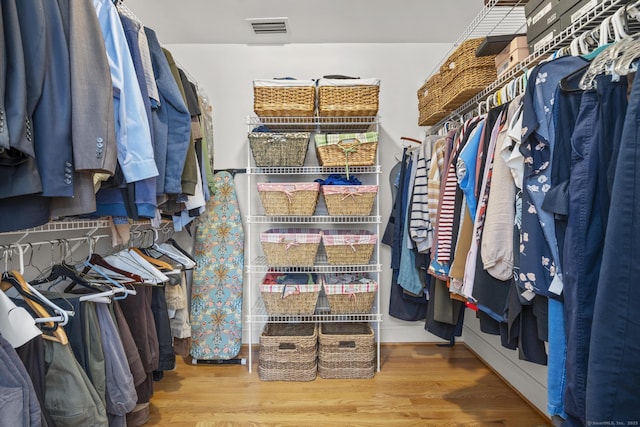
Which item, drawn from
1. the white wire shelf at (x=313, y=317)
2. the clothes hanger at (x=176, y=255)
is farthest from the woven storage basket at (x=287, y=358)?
the clothes hanger at (x=176, y=255)

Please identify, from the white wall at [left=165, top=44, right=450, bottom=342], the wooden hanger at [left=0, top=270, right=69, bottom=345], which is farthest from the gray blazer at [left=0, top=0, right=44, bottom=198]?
the white wall at [left=165, top=44, right=450, bottom=342]

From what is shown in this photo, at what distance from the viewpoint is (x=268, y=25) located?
2.43 m

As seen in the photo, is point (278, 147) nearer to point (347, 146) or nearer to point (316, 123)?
point (316, 123)

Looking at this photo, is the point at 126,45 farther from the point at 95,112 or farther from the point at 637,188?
the point at 637,188

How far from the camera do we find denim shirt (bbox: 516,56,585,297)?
984 mm

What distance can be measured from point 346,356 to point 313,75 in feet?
6.61

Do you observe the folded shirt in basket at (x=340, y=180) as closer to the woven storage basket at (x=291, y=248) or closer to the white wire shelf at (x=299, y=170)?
the white wire shelf at (x=299, y=170)

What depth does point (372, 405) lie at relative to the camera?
74.7 inches

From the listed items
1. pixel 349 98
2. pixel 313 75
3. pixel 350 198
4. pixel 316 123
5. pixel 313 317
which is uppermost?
pixel 313 75

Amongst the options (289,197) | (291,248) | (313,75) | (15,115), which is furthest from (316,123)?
(15,115)

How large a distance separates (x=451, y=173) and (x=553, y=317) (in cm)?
79

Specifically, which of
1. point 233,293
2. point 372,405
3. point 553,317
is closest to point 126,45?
point 553,317

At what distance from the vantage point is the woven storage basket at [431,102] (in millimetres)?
2172

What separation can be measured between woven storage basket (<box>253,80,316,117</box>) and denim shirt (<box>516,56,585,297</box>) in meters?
1.34
